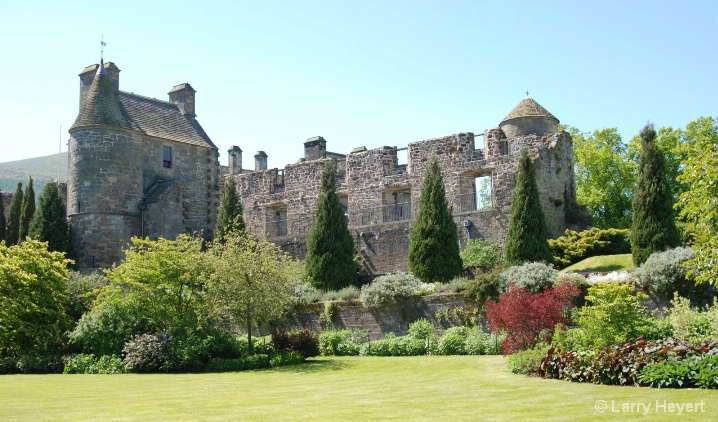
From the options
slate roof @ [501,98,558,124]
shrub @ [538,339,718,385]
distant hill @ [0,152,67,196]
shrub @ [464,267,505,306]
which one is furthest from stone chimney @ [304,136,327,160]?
distant hill @ [0,152,67,196]

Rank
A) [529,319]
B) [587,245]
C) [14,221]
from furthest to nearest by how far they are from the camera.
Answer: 1. [14,221]
2. [587,245]
3. [529,319]

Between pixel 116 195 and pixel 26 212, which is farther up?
pixel 116 195

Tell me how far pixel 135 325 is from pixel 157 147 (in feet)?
56.5

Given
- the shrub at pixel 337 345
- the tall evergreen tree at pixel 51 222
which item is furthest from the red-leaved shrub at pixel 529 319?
the tall evergreen tree at pixel 51 222

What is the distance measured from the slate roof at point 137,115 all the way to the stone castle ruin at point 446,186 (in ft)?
19.2

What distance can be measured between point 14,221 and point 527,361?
32302mm

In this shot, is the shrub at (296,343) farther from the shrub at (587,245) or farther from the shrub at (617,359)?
the shrub at (587,245)

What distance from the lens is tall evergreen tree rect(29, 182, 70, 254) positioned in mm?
36484

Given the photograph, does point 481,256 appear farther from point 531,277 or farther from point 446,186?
point 531,277

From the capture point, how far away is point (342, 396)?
46.0 ft

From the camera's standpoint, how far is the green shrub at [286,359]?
2197 cm

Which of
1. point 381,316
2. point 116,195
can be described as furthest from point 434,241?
point 116,195

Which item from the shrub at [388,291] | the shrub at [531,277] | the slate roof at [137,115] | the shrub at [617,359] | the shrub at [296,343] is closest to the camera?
the shrub at [617,359]

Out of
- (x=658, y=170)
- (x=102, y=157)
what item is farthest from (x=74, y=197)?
(x=658, y=170)
